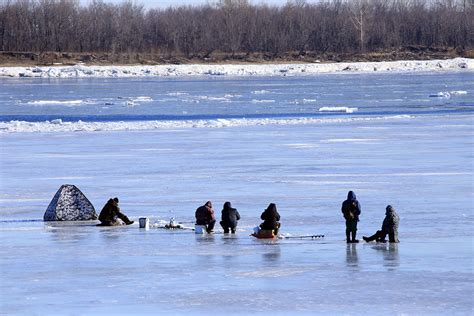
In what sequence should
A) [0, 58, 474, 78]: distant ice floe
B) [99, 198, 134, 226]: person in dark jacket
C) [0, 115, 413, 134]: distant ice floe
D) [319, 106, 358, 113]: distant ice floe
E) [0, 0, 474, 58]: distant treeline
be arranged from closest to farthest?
[99, 198, 134, 226]: person in dark jacket, [0, 115, 413, 134]: distant ice floe, [319, 106, 358, 113]: distant ice floe, [0, 58, 474, 78]: distant ice floe, [0, 0, 474, 58]: distant treeline

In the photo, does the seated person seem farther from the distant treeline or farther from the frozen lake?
the distant treeline

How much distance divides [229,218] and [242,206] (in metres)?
2.13

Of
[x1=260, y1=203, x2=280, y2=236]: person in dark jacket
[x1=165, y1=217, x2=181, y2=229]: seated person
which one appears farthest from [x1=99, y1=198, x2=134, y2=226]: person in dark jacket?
[x1=260, y1=203, x2=280, y2=236]: person in dark jacket

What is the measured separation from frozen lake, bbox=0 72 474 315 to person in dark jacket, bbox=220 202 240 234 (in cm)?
18

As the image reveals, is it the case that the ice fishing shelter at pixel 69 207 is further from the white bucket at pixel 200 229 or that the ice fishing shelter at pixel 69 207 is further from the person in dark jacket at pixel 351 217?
the person in dark jacket at pixel 351 217

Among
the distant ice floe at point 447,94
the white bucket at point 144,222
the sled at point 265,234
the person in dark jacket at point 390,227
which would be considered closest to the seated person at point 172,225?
the white bucket at point 144,222

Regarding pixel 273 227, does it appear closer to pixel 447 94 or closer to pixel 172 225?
pixel 172 225

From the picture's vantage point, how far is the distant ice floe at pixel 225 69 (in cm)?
7488

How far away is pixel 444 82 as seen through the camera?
198ft

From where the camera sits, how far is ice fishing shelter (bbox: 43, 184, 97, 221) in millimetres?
16828

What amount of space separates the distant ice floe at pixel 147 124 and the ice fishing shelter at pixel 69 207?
51.2 feet

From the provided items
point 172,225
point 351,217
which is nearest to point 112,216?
point 172,225

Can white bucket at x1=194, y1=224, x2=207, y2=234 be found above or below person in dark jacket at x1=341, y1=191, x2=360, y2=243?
below

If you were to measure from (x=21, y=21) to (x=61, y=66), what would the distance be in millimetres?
22945
